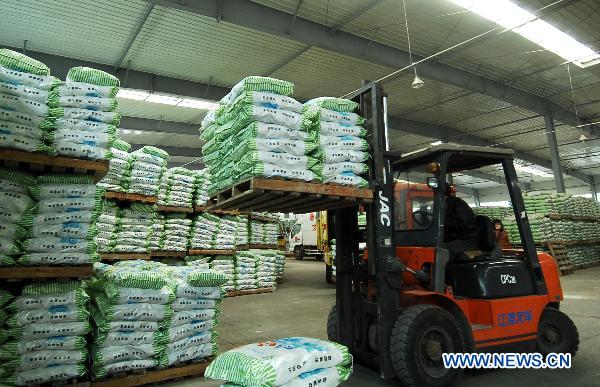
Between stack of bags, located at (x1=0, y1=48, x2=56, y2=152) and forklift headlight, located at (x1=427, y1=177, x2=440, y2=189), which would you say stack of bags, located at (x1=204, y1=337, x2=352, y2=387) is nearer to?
forklift headlight, located at (x1=427, y1=177, x2=440, y2=189)

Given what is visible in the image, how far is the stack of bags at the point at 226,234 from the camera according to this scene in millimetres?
10000

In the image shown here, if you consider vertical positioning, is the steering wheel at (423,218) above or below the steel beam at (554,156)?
below

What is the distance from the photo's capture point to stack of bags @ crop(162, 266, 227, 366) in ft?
13.7

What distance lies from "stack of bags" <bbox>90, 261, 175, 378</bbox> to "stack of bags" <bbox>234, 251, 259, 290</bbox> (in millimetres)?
6333

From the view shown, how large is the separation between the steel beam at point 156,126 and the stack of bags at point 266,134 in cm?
1282

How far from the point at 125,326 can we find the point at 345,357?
2.32 m

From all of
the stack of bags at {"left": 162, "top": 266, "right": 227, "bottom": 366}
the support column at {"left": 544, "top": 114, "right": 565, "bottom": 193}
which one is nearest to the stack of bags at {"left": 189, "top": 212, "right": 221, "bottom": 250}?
the stack of bags at {"left": 162, "top": 266, "right": 227, "bottom": 366}

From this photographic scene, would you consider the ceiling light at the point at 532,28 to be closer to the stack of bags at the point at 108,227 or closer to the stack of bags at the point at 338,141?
the stack of bags at the point at 338,141

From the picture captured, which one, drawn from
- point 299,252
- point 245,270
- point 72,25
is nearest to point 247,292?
point 245,270

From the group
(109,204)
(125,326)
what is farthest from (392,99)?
(125,326)

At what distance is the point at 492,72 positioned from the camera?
12734mm

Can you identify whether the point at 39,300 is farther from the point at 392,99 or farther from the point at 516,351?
the point at 392,99

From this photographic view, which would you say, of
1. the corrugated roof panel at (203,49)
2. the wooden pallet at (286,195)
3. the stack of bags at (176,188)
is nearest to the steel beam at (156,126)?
the corrugated roof panel at (203,49)

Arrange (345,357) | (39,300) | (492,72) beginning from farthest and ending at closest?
(492,72) → (39,300) → (345,357)
